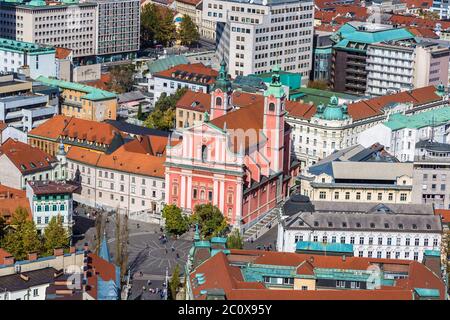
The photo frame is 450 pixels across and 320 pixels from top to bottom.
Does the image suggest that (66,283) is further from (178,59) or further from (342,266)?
(178,59)

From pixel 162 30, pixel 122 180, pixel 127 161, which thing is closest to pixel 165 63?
pixel 162 30

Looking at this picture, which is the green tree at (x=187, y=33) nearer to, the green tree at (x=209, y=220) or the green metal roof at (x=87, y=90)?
the green metal roof at (x=87, y=90)

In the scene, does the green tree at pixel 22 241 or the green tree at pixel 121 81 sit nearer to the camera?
the green tree at pixel 22 241

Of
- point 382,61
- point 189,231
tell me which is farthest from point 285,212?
point 382,61

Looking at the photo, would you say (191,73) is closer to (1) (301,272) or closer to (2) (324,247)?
(2) (324,247)

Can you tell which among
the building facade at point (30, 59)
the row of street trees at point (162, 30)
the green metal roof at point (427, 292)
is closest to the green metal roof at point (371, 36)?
the building facade at point (30, 59)

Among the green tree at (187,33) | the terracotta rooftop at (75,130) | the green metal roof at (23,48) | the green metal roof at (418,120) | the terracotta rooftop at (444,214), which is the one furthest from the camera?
the green tree at (187,33)
